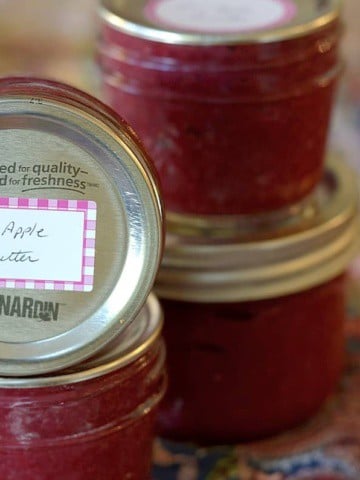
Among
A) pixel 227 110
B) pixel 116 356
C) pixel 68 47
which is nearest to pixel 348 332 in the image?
pixel 227 110

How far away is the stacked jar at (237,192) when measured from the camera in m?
1.04

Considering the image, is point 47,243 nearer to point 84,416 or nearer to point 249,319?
point 84,416

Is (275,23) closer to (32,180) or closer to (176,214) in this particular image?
(176,214)

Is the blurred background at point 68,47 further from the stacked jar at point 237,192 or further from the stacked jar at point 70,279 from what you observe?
the stacked jar at point 70,279

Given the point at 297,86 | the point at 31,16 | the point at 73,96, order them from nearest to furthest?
the point at 73,96, the point at 297,86, the point at 31,16

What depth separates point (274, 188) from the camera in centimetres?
110

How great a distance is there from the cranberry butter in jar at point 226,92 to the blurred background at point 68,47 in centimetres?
71

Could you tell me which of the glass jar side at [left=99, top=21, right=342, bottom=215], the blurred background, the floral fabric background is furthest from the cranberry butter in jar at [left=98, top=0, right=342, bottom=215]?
the blurred background

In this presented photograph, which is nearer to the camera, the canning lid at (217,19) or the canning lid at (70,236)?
the canning lid at (70,236)

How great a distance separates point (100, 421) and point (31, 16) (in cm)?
153

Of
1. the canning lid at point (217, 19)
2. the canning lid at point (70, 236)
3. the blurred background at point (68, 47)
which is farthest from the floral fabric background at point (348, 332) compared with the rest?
the canning lid at point (70, 236)

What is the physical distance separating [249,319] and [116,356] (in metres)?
0.27

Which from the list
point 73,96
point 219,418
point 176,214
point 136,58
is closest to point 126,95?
point 136,58

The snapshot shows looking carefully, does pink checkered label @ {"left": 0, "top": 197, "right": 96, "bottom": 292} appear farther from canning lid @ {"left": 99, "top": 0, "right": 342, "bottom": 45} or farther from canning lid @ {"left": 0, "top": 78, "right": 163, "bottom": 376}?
canning lid @ {"left": 99, "top": 0, "right": 342, "bottom": 45}
